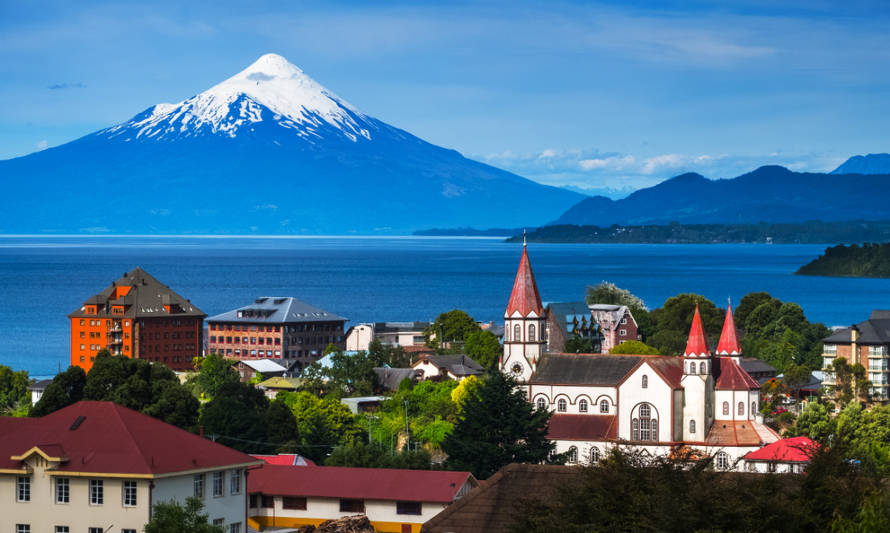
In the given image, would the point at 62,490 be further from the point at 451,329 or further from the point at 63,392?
the point at 451,329

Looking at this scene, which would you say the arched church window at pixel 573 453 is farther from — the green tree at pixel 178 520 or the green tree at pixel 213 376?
the green tree at pixel 178 520

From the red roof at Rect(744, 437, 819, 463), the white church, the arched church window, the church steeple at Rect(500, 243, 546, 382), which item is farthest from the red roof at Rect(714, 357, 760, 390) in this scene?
the church steeple at Rect(500, 243, 546, 382)

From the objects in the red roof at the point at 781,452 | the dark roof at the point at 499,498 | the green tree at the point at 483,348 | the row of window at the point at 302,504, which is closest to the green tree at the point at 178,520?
the dark roof at the point at 499,498

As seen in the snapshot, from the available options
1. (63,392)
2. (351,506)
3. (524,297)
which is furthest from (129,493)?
(524,297)

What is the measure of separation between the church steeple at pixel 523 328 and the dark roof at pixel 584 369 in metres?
1.16

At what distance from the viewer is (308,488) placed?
40.0 metres

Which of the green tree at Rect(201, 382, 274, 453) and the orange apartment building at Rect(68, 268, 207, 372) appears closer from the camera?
the green tree at Rect(201, 382, 274, 453)

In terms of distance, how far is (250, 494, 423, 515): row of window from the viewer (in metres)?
39.2

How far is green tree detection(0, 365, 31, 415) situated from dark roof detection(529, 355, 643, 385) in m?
30.0

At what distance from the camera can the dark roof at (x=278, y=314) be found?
Result: 128750 mm

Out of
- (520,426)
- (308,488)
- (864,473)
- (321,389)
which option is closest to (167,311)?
(321,389)

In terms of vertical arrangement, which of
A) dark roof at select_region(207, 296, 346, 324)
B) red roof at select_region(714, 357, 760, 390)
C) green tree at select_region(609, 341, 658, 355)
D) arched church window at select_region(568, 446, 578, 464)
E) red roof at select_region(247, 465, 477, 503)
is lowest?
arched church window at select_region(568, 446, 578, 464)

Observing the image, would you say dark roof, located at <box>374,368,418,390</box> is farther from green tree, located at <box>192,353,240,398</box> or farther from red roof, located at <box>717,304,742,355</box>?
red roof, located at <box>717,304,742,355</box>

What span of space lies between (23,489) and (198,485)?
13.5ft
